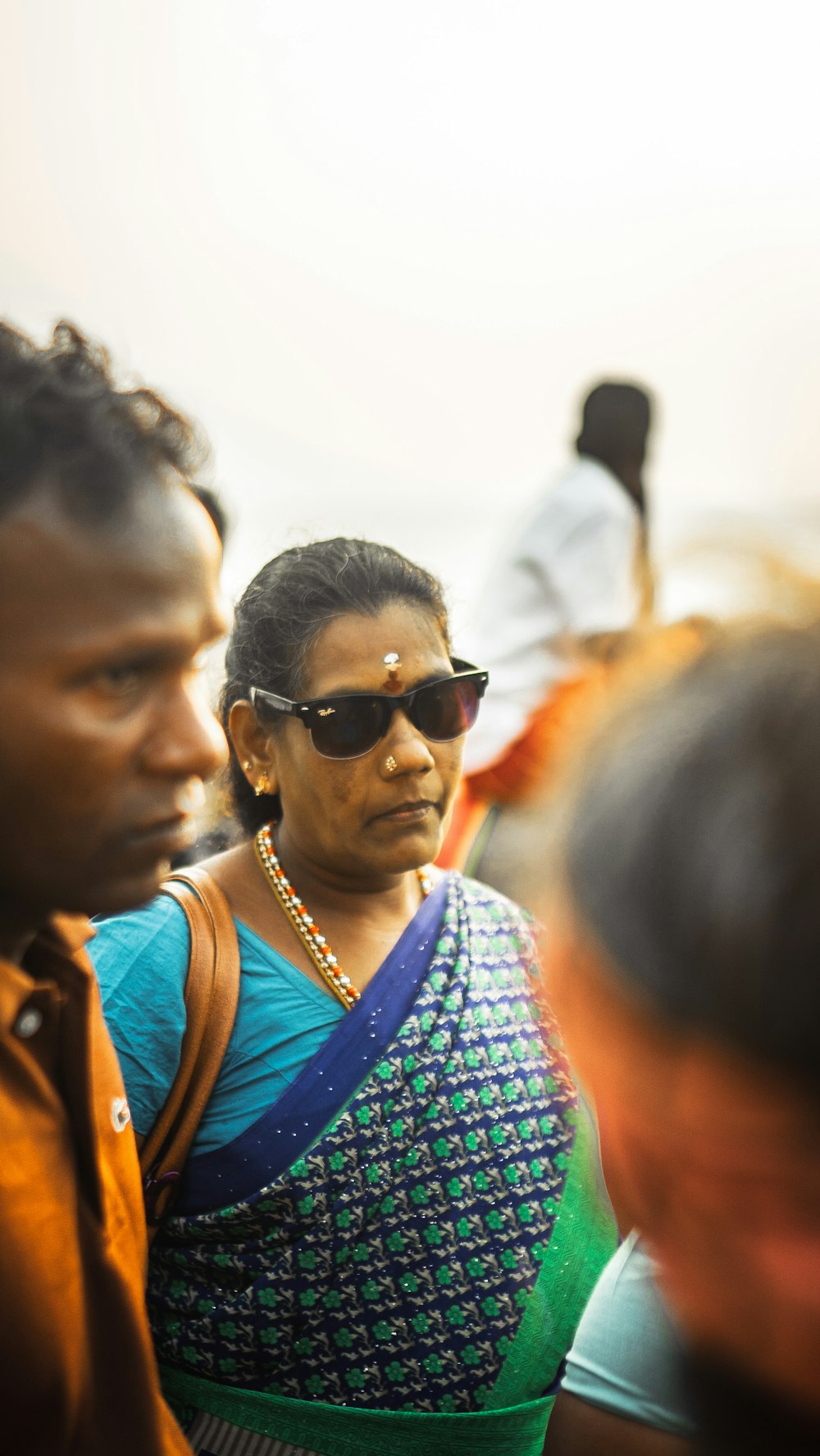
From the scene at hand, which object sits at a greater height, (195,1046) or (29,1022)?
A: (29,1022)

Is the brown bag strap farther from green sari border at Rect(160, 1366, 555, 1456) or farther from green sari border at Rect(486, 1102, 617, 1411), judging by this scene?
green sari border at Rect(486, 1102, 617, 1411)

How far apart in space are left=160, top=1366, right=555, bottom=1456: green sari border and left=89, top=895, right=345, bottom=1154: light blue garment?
1.25 ft

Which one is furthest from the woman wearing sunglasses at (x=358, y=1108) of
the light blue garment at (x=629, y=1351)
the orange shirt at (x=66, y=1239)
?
the light blue garment at (x=629, y=1351)

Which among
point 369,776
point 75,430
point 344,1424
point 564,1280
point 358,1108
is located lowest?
point 344,1424

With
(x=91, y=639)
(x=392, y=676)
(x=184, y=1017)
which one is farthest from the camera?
(x=392, y=676)

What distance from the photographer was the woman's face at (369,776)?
1788mm

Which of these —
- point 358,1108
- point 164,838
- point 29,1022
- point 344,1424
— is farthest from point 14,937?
point 344,1424

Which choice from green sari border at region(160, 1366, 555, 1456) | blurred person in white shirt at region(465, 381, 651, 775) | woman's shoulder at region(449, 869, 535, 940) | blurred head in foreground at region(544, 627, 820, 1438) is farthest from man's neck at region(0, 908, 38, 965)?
blurred person in white shirt at region(465, 381, 651, 775)

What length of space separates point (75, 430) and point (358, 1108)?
117 centimetres

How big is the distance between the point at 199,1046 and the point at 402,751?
0.58m

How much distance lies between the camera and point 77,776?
2.76 feet

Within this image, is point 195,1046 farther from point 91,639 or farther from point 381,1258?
point 91,639

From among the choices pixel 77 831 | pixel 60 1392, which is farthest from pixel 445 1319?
pixel 77 831

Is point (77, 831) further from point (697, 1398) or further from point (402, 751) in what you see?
point (402, 751)
